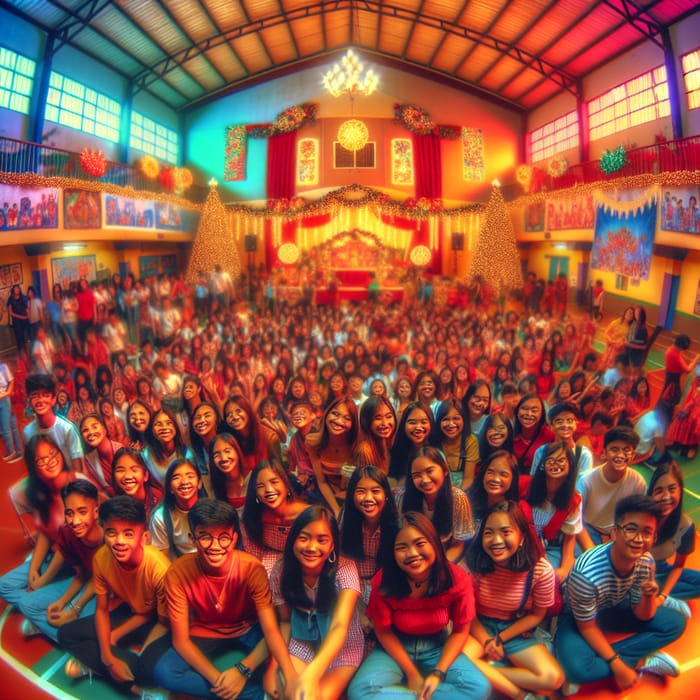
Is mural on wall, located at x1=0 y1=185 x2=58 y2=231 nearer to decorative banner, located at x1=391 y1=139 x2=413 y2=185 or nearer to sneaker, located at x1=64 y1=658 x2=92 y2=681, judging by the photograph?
sneaker, located at x1=64 y1=658 x2=92 y2=681

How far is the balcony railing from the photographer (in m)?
8.55

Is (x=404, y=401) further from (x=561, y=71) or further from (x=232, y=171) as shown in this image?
(x=232, y=171)

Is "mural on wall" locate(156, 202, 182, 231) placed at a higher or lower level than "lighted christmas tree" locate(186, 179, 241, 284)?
higher

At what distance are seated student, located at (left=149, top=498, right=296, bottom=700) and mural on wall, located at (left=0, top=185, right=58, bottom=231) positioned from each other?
8.00 metres

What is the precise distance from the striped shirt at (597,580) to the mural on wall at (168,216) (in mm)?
13884

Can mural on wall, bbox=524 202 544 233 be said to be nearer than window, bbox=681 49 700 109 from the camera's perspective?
No

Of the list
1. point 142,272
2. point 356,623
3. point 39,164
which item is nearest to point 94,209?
point 39,164

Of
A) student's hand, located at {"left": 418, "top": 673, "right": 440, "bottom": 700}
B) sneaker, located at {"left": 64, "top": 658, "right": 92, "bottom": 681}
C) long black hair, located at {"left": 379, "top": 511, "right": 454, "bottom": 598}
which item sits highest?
long black hair, located at {"left": 379, "top": 511, "right": 454, "bottom": 598}

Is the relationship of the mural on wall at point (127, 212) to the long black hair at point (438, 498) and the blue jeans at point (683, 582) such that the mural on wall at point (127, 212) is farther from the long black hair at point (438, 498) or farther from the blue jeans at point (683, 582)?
the blue jeans at point (683, 582)

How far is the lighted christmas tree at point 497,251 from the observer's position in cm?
1284

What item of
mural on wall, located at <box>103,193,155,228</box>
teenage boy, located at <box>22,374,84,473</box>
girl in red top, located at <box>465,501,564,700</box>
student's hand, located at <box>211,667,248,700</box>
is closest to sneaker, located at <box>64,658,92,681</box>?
student's hand, located at <box>211,667,248,700</box>

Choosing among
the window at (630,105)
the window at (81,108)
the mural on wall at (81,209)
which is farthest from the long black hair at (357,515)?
the window at (81,108)

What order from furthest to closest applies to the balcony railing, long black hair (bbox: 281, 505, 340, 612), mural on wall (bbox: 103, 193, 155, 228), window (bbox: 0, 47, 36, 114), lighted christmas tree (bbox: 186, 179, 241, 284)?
lighted christmas tree (bbox: 186, 179, 241, 284), mural on wall (bbox: 103, 193, 155, 228), window (bbox: 0, 47, 36, 114), the balcony railing, long black hair (bbox: 281, 505, 340, 612)

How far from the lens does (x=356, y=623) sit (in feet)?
9.25
